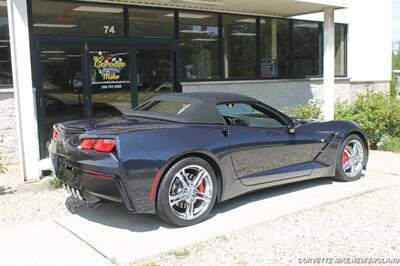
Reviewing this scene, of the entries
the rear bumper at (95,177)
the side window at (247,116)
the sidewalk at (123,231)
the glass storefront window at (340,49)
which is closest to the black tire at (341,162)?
the sidewalk at (123,231)

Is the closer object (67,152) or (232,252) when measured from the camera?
(232,252)

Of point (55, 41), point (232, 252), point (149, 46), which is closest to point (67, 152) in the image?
point (232, 252)

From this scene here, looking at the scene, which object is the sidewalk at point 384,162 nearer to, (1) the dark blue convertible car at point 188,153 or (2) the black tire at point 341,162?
(2) the black tire at point 341,162

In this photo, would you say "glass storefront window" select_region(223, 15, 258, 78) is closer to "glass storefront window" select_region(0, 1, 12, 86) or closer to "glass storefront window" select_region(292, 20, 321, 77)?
"glass storefront window" select_region(292, 20, 321, 77)

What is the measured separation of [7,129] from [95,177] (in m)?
4.66

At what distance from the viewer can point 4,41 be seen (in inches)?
325

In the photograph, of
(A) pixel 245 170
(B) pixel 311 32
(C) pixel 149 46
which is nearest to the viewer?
(A) pixel 245 170

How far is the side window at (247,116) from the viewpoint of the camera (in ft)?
18.7

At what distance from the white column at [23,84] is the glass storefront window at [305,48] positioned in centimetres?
834

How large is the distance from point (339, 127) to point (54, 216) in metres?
3.97

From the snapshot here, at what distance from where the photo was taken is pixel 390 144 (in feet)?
32.5

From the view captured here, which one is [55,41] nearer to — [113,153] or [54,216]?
[54,216]

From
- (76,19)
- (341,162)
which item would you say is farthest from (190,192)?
(76,19)

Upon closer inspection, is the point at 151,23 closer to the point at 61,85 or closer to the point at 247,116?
the point at 61,85
